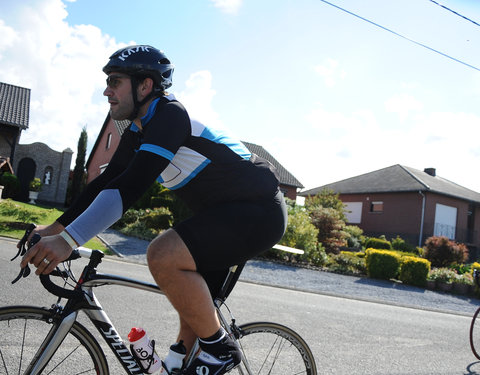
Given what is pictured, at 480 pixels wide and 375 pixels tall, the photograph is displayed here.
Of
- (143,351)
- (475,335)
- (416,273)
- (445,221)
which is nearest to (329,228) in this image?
(416,273)

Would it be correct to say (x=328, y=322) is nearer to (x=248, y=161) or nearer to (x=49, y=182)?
(x=248, y=161)

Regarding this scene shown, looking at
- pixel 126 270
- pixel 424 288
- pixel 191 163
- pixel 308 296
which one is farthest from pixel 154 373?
pixel 424 288

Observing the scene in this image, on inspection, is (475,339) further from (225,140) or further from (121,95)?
(121,95)

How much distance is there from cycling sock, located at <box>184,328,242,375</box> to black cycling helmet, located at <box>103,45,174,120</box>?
1.21 metres

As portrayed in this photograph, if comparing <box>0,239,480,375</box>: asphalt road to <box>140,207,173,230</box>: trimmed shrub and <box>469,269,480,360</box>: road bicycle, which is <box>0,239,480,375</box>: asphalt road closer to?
<box>469,269,480,360</box>: road bicycle

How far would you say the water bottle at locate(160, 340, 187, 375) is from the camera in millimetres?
2164

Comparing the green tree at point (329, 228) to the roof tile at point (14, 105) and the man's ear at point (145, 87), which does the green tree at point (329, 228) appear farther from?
the roof tile at point (14, 105)

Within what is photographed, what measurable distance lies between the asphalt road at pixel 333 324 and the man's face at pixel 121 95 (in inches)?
90.7

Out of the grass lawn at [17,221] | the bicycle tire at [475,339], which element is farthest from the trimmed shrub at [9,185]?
the bicycle tire at [475,339]

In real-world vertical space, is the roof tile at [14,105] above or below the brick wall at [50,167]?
above

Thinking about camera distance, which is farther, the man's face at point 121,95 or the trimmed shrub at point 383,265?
the trimmed shrub at point 383,265

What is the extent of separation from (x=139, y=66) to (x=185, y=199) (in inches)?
29.2

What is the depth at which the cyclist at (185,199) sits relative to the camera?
5.99 ft

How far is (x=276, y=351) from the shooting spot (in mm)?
2791
